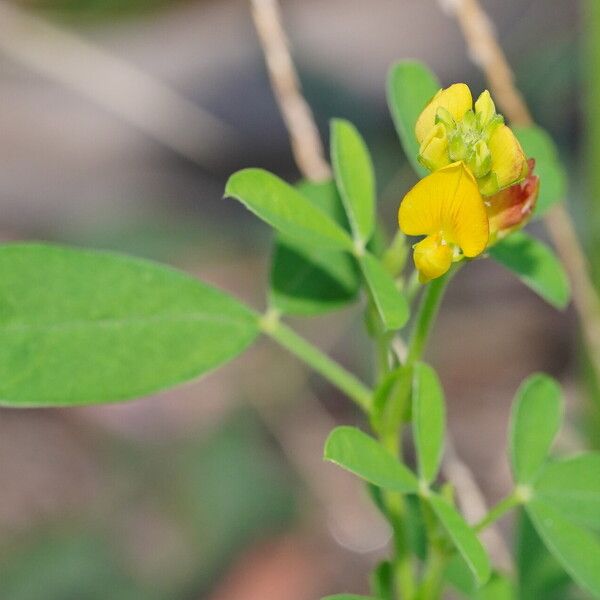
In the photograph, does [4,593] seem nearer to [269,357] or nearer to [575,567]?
[269,357]

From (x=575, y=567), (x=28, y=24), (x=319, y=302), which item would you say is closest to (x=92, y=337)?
(x=319, y=302)

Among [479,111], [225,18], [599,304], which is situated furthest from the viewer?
[225,18]

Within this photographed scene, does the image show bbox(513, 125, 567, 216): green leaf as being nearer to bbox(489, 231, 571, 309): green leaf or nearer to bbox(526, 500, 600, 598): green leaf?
bbox(489, 231, 571, 309): green leaf

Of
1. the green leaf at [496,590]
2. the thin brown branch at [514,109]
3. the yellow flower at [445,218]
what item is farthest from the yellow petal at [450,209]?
the thin brown branch at [514,109]

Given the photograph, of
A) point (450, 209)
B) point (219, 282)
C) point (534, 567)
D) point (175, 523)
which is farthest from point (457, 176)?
point (219, 282)

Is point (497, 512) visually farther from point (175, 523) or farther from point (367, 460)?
point (175, 523)

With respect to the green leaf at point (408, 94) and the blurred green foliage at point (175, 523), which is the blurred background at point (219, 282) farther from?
the green leaf at point (408, 94)
